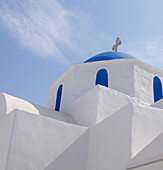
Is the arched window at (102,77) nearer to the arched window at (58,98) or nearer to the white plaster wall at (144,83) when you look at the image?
the white plaster wall at (144,83)

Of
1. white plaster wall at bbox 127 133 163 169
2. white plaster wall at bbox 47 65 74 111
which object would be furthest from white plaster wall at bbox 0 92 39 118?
white plaster wall at bbox 127 133 163 169

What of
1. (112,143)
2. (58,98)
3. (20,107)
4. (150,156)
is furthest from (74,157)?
(58,98)

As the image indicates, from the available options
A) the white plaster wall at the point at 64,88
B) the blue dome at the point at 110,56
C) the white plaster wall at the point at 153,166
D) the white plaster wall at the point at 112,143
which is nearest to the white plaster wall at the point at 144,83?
the blue dome at the point at 110,56

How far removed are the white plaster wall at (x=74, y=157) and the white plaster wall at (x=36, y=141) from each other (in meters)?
0.11

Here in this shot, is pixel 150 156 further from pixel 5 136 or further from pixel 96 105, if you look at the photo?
pixel 96 105

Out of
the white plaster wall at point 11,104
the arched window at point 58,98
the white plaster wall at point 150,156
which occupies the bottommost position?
the white plaster wall at point 150,156

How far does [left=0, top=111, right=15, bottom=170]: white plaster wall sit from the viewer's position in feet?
17.3

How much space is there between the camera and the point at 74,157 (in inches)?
241

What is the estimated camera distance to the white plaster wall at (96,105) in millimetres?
7199

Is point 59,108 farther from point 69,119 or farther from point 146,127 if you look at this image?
point 146,127

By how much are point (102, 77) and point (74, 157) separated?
391cm

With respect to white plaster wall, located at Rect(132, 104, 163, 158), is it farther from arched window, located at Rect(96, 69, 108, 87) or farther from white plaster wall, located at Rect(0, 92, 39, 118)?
arched window, located at Rect(96, 69, 108, 87)

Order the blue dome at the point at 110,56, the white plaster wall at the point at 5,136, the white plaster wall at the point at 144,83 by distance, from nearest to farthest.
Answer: the white plaster wall at the point at 5,136 → the white plaster wall at the point at 144,83 → the blue dome at the point at 110,56

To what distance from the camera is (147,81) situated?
9250mm
